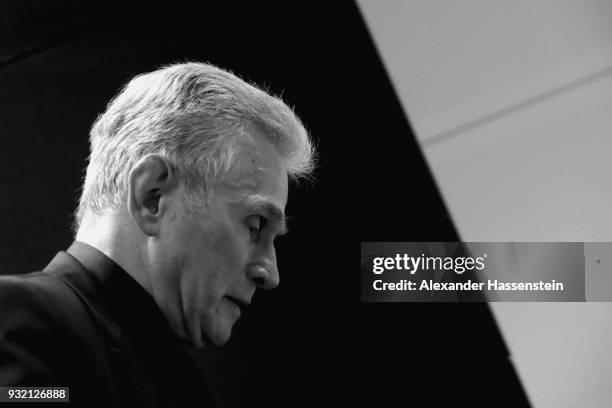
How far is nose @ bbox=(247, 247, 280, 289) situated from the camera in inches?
32.0

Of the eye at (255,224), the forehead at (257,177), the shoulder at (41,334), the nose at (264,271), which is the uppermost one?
the forehead at (257,177)

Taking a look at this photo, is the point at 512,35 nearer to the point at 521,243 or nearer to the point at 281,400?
the point at 521,243

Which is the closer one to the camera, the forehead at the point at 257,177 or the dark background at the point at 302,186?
the forehead at the point at 257,177

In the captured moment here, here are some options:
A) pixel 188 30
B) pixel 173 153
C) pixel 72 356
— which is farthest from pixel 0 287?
pixel 188 30

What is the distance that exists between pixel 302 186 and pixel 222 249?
385 millimetres

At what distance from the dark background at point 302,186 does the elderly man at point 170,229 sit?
285 mm

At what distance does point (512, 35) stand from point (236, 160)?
0.62 meters

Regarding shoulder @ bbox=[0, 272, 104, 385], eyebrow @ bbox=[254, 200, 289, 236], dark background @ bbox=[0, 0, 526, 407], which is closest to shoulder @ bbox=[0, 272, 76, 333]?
shoulder @ bbox=[0, 272, 104, 385]

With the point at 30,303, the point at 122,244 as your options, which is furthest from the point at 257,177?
the point at 30,303

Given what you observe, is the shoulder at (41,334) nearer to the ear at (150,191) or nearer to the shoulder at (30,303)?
the shoulder at (30,303)

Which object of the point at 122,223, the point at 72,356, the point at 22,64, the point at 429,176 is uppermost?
the point at 22,64

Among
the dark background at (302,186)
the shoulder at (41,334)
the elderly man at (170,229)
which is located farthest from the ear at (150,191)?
the dark background at (302,186)

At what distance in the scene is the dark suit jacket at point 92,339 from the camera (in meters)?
0.61

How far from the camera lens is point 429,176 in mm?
1133
